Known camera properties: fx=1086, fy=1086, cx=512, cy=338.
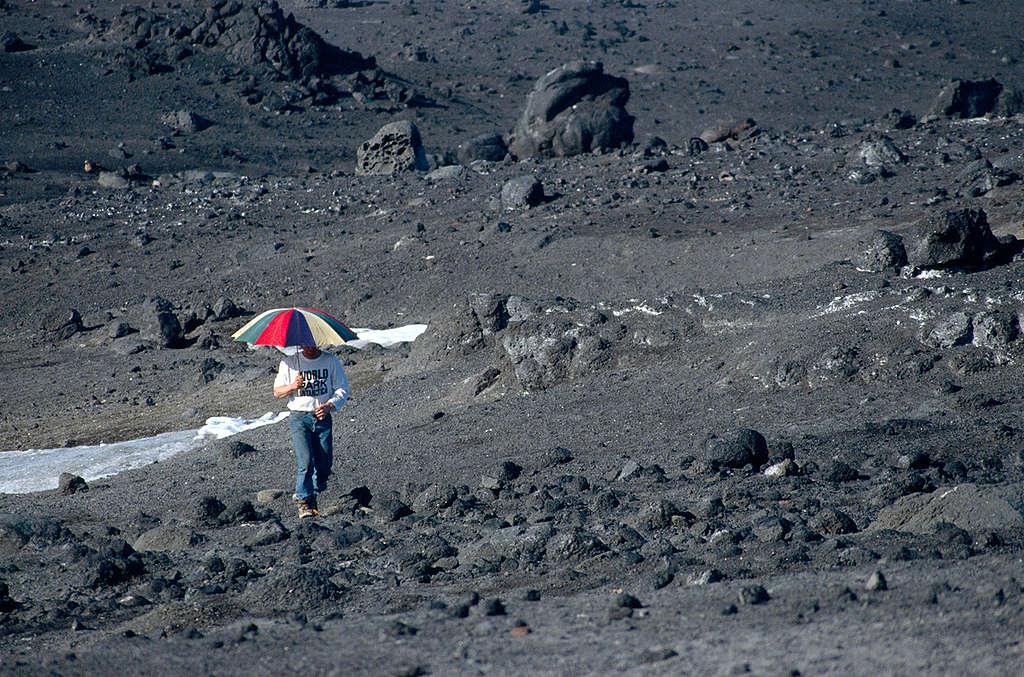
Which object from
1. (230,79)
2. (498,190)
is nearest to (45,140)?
(230,79)

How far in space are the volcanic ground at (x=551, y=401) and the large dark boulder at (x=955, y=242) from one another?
3cm

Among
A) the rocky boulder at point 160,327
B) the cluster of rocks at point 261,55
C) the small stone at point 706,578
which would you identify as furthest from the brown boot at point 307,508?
the cluster of rocks at point 261,55

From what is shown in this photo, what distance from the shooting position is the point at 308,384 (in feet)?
23.5

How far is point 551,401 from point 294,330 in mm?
2377

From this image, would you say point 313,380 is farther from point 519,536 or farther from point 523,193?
point 523,193

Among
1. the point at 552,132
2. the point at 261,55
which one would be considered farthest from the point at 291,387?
the point at 261,55

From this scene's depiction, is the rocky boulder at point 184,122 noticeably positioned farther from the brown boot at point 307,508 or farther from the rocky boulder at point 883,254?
the brown boot at point 307,508

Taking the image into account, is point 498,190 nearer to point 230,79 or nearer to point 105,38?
point 230,79

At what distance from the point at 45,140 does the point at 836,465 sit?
2656 centimetres

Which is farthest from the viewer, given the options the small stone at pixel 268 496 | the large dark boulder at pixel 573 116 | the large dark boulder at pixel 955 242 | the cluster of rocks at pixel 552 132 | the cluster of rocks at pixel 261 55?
the cluster of rocks at pixel 261 55

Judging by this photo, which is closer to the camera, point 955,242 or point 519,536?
point 519,536

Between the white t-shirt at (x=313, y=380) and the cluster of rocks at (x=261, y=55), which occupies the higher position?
the cluster of rocks at (x=261, y=55)

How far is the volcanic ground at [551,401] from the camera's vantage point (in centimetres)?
417

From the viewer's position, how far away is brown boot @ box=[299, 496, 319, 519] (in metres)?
6.96
